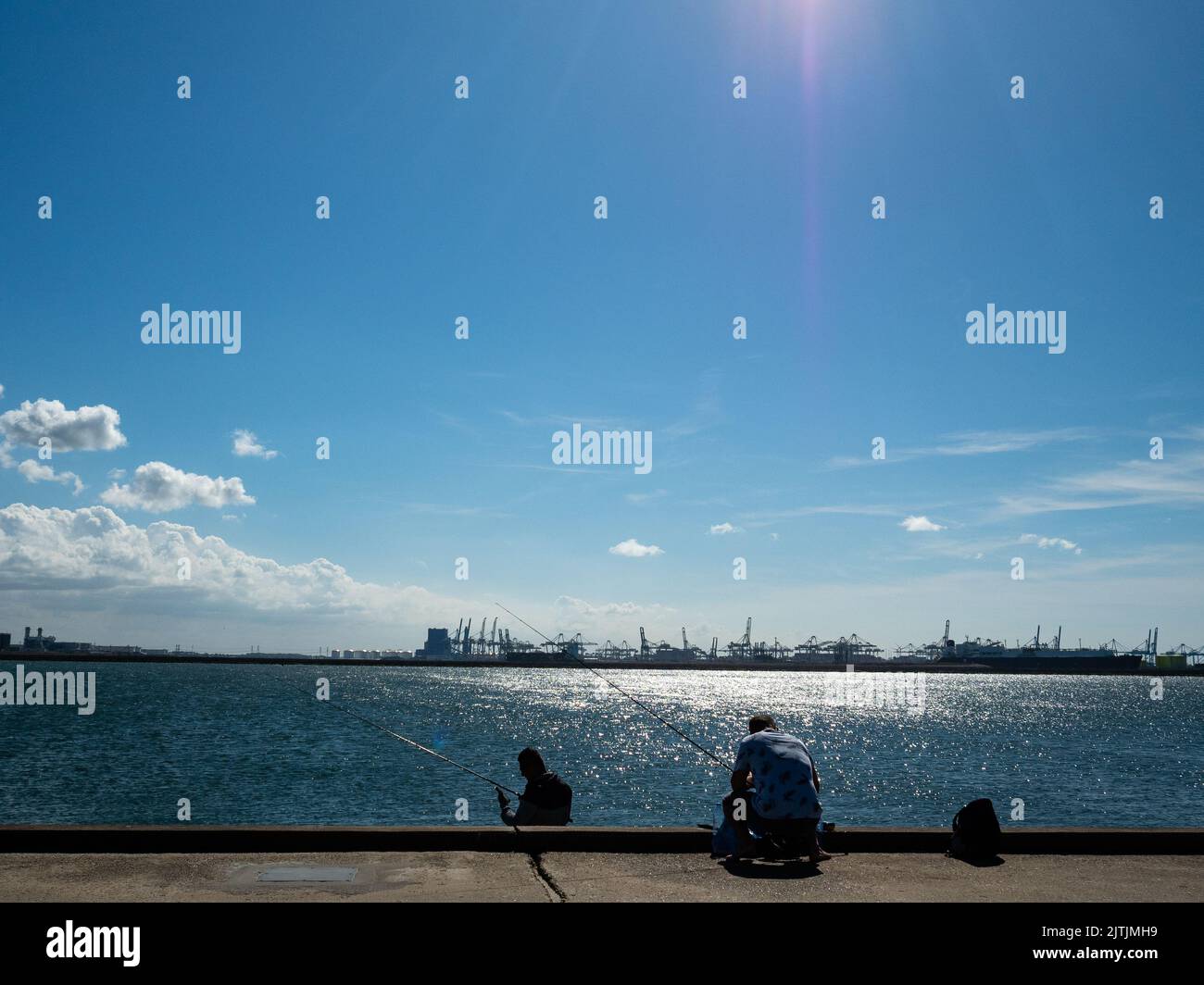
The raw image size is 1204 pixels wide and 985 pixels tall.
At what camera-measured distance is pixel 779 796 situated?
698 cm

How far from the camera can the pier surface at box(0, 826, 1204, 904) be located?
19.2 feet

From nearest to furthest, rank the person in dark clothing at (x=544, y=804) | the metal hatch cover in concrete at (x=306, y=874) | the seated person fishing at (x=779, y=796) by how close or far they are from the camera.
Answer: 1. the metal hatch cover in concrete at (x=306, y=874)
2. the seated person fishing at (x=779, y=796)
3. the person in dark clothing at (x=544, y=804)

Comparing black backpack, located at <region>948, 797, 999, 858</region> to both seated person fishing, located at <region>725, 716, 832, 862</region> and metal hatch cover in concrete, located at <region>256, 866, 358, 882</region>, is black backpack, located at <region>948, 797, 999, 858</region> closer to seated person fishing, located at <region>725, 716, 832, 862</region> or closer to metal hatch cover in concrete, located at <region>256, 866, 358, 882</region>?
seated person fishing, located at <region>725, 716, 832, 862</region>

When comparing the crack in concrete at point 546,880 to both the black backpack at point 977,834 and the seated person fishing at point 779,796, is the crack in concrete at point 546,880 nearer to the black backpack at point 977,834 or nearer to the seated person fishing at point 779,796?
the seated person fishing at point 779,796

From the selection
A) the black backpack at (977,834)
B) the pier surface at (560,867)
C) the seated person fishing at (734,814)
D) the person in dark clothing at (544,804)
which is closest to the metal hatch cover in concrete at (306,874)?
the pier surface at (560,867)

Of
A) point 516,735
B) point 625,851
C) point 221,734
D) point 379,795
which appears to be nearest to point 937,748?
point 516,735

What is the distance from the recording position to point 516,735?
5466cm

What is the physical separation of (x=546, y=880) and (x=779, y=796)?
1737 millimetres

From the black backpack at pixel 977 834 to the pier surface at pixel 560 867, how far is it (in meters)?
0.12

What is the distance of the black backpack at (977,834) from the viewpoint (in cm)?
704

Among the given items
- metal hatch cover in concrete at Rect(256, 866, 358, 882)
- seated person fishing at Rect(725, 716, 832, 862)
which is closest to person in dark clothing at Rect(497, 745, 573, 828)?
seated person fishing at Rect(725, 716, 832, 862)
